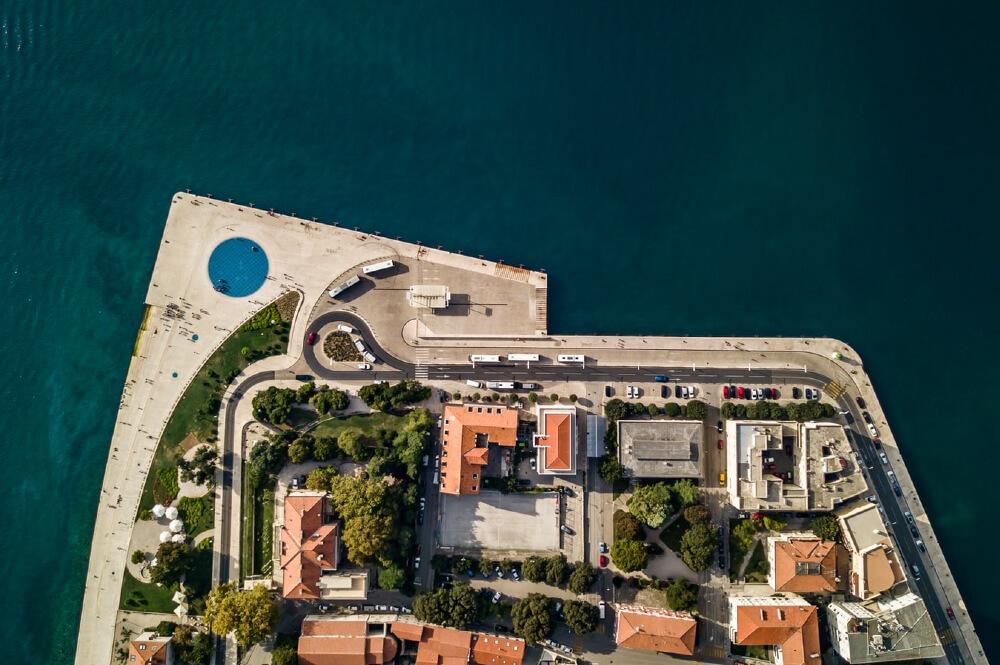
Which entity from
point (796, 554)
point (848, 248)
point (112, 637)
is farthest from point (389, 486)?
point (848, 248)

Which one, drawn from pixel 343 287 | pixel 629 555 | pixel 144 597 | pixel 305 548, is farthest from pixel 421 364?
pixel 144 597

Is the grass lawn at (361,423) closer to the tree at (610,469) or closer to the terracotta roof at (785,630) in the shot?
the tree at (610,469)

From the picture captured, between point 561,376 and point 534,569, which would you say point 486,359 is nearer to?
point 561,376

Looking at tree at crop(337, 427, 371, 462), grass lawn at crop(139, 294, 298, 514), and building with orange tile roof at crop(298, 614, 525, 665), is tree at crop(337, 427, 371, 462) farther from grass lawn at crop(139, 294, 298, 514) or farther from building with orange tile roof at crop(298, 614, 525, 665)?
building with orange tile roof at crop(298, 614, 525, 665)

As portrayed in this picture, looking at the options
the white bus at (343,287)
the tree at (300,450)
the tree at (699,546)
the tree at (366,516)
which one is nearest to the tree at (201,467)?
the tree at (300,450)

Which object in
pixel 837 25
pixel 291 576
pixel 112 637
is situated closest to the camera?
pixel 291 576

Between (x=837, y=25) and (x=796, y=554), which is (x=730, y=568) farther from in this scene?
(x=837, y=25)
